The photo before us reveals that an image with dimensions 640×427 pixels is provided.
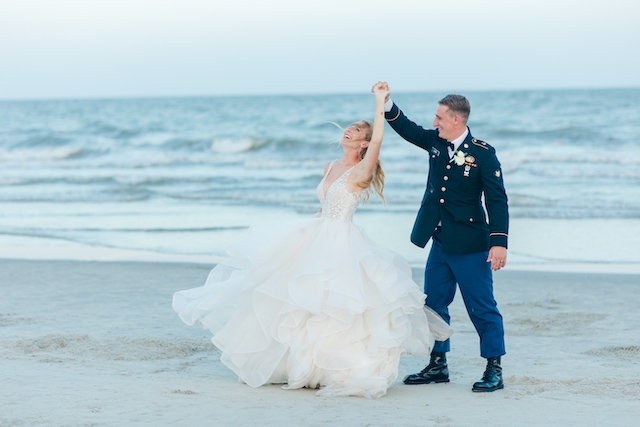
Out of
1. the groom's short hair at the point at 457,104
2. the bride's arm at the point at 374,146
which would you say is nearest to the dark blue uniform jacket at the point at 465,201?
the groom's short hair at the point at 457,104

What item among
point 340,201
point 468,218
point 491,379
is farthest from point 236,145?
point 491,379

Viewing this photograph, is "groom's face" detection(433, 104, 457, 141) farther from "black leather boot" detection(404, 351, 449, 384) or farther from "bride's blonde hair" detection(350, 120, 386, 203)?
"black leather boot" detection(404, 351, 449, 384)

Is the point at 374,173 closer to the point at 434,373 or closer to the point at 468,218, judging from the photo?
the point at 468,218

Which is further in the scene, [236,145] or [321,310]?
[236,145]

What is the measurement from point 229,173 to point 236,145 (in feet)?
25.5

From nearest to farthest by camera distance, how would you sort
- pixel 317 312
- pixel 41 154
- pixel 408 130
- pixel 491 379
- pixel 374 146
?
pixel 317 312
pixel 374 146
pixel 491 379
pixel 408 130
pixel 41 154

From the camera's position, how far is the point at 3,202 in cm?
1563

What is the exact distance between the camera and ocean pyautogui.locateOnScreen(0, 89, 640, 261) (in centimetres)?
1245

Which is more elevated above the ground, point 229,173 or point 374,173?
point 229,173

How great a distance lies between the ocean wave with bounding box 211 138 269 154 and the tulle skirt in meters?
23.6

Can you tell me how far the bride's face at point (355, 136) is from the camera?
4797mm

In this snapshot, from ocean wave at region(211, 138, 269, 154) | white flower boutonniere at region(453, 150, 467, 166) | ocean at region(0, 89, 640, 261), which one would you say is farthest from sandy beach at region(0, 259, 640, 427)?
ocean wave at region(211, 138, 269, 154)

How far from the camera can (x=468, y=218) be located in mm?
4590

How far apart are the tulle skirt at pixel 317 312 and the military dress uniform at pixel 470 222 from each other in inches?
12.8
